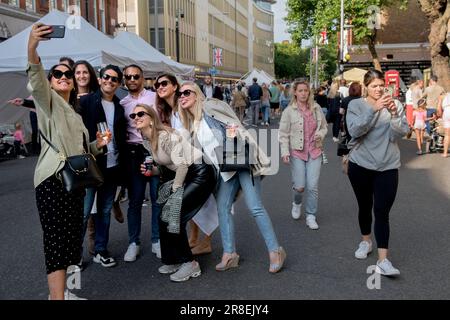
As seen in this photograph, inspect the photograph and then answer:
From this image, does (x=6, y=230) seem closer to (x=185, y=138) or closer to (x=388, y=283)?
(x=185, y=138)

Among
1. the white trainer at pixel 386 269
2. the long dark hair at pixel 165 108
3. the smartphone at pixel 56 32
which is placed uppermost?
the smartphone at pixel 56 32

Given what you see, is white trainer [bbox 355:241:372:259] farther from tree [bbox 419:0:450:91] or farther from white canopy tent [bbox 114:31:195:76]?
tree [bbox 419:0:450:91]

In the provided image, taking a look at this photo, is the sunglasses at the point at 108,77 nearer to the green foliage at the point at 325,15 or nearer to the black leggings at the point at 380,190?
the black leggings at the point at 380,190

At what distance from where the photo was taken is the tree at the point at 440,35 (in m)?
17.2

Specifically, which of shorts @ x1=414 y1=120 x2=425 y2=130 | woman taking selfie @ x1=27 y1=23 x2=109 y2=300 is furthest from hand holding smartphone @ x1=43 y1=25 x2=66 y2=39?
shorts @ x1=414 y1=120 x2=425 y2=130

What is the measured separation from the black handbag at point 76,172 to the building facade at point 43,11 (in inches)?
847

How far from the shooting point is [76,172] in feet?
11.9

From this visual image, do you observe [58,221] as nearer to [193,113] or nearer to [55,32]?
[55,32]

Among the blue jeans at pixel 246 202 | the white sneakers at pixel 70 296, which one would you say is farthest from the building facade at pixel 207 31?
the white sneakers at pixel 70 296

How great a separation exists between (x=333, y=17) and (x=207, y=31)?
3572 cm

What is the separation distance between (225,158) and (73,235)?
1.44m

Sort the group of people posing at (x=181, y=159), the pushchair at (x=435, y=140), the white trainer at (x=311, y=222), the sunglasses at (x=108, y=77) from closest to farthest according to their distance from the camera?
the group of people posing at (x=181, y=159)
the sunglasses at (x=108, y=77)
the white trainer at (x=311, y=222)
the pushchair at (x=435, y=140)

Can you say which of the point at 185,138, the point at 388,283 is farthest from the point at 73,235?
the point at 388,283

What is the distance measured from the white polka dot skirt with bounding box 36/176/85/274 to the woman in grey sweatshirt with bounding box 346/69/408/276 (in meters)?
2.48
